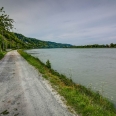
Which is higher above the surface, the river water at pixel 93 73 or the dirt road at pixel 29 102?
the dirt road at pixel 29 102

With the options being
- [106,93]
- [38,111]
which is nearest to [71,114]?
[38,111]

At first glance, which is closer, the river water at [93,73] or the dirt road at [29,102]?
the dirt road at [29,102]

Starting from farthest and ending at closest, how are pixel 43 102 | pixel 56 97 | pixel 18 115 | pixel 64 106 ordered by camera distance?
pixel 56 97 → pixel 43 102 → pixel 64 106 → pixel 18 115

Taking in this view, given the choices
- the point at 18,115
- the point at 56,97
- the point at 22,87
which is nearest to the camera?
the point at 18,115

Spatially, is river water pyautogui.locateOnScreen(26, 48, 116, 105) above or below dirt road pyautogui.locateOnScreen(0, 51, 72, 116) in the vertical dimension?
below

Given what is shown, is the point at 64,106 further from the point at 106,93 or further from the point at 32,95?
the point at 106,93

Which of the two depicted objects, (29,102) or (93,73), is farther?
(93,73)

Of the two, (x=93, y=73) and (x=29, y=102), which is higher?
(x=29, y=102)

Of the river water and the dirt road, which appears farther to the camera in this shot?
the river water

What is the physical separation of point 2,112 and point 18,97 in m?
2.30

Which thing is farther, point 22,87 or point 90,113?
point 22,87

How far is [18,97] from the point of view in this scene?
11.0 meters

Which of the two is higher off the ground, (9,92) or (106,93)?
(9,92)

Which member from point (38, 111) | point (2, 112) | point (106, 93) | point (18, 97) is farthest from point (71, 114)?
point (106, 93)
